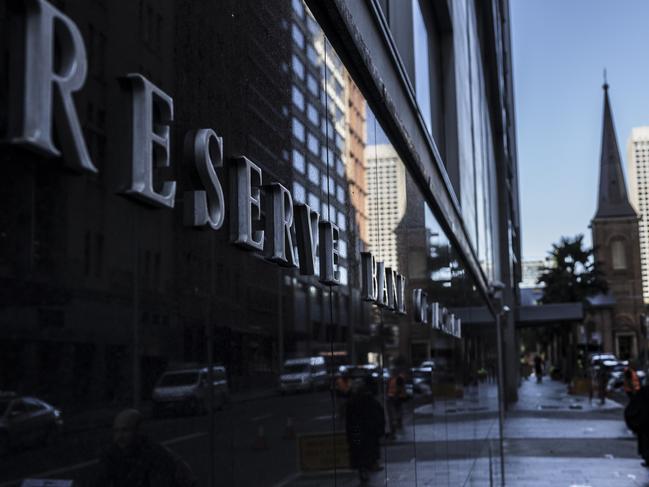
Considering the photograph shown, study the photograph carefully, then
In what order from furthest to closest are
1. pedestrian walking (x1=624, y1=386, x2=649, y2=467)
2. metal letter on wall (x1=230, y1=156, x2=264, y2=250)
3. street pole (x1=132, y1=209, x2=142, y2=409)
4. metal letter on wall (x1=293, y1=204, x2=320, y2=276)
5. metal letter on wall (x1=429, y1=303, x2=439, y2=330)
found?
1. pedestrian walking (x1=624, y1=386, x2=649, y2=467)
2. metal letter on wall (x1=429, y1=303, x2=439, y2=330)
3. metal letter on wall (x1=293, y1=204, x2=320, y2=276)
4. metal letter on wall (x1=230, y1=156, x2=264, y2=250)
5. street pole (x1=132, y1=209, x2=142, y2=409)

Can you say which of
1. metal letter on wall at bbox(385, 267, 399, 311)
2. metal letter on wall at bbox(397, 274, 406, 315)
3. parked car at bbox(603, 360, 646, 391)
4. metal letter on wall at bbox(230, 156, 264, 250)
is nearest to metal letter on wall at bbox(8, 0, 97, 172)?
metal letter on wall at bbox(230, 156, 264, 250)

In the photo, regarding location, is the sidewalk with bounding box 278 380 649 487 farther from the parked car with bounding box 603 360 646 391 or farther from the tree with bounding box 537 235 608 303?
the tree with bounding box 537 235 608 303

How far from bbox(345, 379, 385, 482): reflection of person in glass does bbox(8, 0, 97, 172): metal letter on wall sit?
3.33m

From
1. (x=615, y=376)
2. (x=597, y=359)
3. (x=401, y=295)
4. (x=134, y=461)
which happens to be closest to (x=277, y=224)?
(x=134, y=461)

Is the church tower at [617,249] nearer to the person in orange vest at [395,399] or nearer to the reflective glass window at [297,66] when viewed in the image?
the person in orange vest at [395,399]

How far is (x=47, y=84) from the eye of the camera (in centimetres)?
192

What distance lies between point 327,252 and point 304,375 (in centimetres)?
70

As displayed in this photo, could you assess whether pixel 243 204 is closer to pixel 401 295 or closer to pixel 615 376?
pixel 401 295

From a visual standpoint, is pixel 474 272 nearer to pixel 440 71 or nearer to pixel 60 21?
pixel 440 71

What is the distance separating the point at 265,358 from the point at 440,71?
12887 millimetres

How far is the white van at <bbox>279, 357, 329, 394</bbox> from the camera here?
393 cm

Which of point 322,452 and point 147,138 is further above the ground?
point 147,138

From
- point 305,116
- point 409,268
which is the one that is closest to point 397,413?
point 409,268

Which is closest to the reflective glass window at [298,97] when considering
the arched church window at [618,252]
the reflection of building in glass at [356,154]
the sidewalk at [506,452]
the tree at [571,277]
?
the reflection of building in glass at [356,154]
